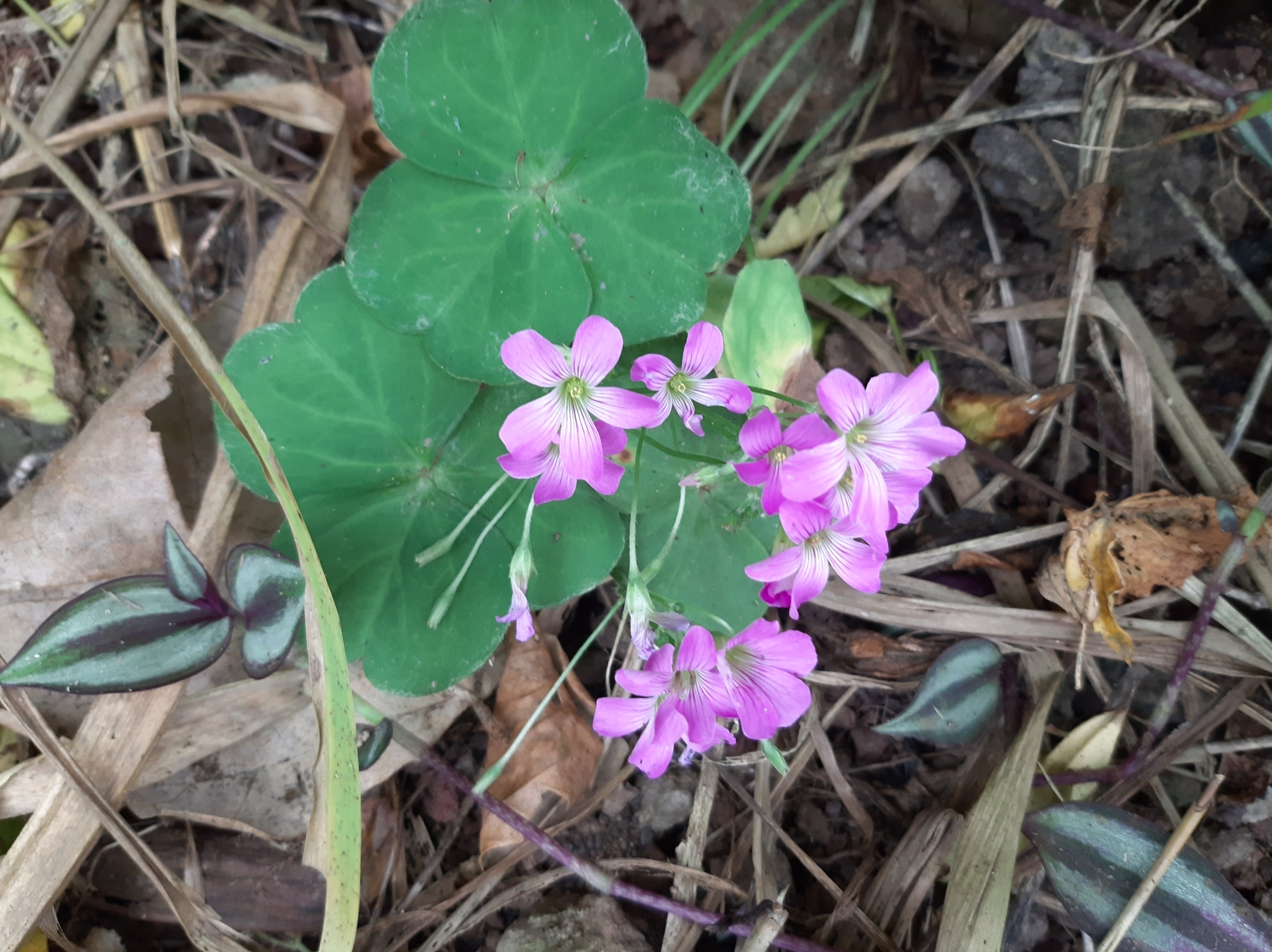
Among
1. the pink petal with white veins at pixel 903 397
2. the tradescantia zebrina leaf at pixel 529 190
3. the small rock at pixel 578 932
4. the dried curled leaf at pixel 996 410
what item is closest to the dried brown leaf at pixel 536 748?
the small rock at pixel 578 932

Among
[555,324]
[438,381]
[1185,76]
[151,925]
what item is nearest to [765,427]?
[555,324]

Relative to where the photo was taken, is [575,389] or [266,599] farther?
[266,599]

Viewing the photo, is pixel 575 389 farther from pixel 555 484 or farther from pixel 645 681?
pixel 645 681

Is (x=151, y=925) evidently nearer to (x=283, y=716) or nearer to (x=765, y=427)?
(x=283, y=716)

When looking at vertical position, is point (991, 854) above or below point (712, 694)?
below

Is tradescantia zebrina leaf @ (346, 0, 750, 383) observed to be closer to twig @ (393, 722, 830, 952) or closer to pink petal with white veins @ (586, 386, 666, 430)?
pink petal with white veins @ (586, 386, 666, 430)

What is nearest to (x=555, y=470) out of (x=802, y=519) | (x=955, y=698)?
(x=802, y=519)
